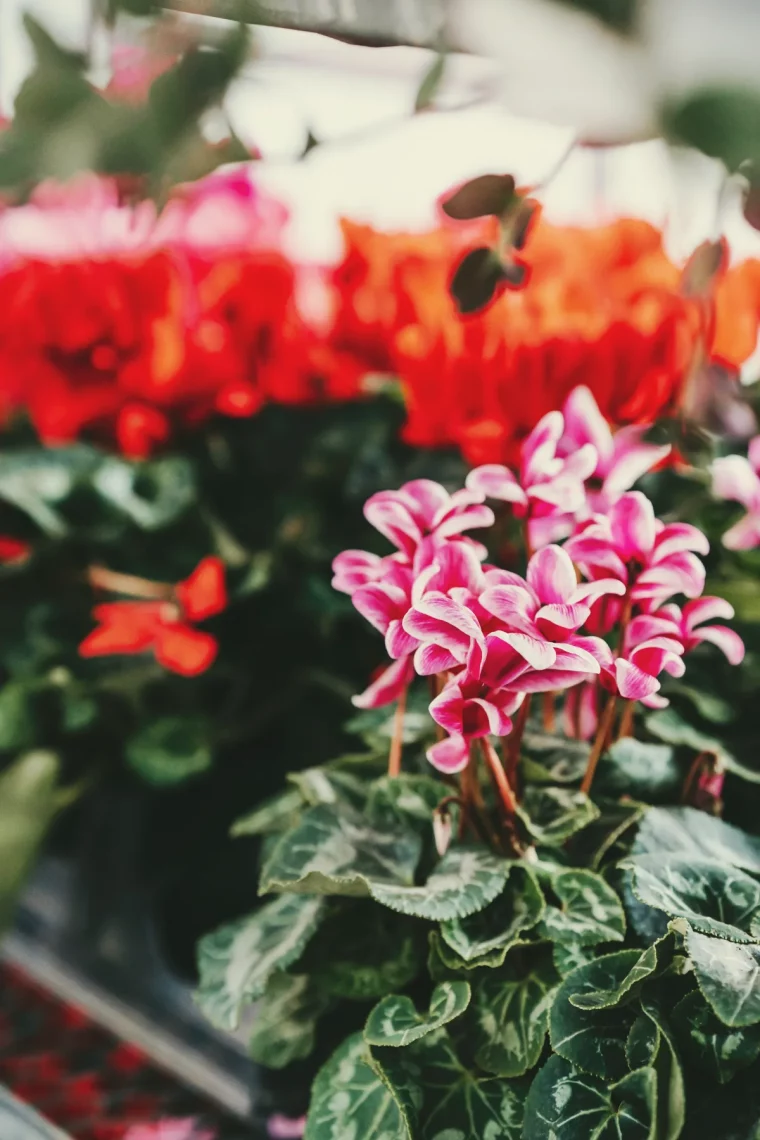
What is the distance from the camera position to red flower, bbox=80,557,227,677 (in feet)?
1.81

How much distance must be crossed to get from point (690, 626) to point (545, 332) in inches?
9.8

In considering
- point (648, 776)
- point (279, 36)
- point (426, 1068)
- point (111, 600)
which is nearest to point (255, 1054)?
point (426, 1068)

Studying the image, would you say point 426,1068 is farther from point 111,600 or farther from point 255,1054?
point 111,600

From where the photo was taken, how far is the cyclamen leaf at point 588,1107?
33 cm

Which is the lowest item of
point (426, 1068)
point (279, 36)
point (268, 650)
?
point (268, 650)

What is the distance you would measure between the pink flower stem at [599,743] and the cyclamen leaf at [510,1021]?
0.08 metres

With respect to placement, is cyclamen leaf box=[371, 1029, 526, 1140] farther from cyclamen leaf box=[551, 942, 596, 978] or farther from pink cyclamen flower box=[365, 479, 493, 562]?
pink cyclamen flower box=[365, 479, 493, 562]

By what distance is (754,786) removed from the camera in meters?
0.48

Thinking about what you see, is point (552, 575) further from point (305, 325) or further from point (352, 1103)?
point (305, 325)

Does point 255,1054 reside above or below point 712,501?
below

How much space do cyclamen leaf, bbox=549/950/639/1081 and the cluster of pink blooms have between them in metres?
0.08

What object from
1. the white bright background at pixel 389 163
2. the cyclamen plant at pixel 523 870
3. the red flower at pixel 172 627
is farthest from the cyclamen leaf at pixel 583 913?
the white bright background at pixel 389 163

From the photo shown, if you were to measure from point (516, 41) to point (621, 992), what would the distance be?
0.30 metres

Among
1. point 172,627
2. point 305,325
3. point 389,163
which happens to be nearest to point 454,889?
point 172,627
